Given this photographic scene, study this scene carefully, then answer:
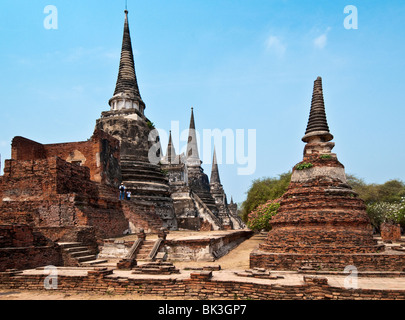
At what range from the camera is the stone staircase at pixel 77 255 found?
10500 mm

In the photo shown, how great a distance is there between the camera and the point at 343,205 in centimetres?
1096

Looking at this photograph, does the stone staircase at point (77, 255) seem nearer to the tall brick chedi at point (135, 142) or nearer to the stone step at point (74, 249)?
the stone step at point (74, 249)

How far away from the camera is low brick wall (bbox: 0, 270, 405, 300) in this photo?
6.72 m

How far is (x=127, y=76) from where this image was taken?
2498 centimetres

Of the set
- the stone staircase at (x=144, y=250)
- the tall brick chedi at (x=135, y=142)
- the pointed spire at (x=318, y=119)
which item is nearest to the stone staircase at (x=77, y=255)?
the stone staircase at (x=144, y=250)

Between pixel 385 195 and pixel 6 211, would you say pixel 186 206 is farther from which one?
pixel 385 195

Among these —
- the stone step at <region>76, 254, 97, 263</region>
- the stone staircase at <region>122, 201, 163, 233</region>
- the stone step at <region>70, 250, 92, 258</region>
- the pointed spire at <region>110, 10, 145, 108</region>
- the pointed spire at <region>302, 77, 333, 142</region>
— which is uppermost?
the pointed spire at <region>110, 10, 145, 108</region>

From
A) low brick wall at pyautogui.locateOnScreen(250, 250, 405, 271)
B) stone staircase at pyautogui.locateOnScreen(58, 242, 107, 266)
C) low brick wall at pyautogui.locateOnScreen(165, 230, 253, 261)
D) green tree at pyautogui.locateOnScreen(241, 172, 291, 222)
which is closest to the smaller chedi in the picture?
low brick wall at pyautogui.locateOnScreen(250, 250, 405, 271)

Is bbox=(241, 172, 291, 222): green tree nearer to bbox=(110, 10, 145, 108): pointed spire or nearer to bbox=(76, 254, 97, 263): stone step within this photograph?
bbox=(110, 10, 145, 108): pointed spire

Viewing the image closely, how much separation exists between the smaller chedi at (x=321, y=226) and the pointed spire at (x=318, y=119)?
0.27 ft

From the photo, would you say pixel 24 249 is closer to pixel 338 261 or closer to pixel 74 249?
pixel 74 249

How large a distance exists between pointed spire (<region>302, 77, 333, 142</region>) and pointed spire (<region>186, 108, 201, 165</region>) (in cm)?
2730
